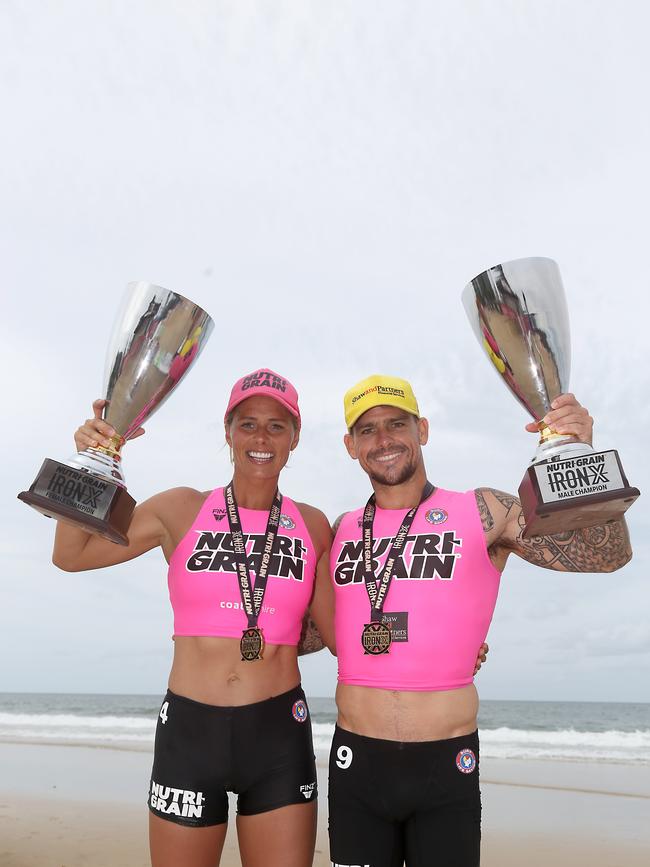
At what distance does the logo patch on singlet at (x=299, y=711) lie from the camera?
323 cm

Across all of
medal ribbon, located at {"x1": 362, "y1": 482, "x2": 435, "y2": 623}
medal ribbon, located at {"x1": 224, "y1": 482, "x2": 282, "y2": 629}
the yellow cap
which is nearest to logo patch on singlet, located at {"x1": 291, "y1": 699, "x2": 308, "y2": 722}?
medal ribbon, located at {"x1": 224, "y1": 482, "x2": 282, "y2": 629}

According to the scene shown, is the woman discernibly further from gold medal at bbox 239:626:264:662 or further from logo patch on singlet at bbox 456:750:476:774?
logo patch on singlet at bbox 456:750:476:774

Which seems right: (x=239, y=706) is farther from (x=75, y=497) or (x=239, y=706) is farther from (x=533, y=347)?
(x=533, y=347)

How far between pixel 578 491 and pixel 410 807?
1.47 meters

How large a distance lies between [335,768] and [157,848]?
822 millimetres

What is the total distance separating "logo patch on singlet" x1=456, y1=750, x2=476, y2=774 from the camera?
2904 mm

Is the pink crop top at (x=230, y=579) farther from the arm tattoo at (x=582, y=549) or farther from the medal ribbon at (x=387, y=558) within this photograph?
the arm tattoo at (x=582, y=549)

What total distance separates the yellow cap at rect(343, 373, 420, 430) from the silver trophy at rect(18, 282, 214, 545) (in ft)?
2.61

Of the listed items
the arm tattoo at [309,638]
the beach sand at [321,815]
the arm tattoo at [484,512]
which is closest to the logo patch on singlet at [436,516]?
the arm tattoo at [484,512]

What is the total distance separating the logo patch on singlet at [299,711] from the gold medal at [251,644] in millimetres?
304

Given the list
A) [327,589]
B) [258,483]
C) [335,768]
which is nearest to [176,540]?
[258,483]

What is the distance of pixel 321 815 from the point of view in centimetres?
792

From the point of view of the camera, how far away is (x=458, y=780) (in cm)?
289

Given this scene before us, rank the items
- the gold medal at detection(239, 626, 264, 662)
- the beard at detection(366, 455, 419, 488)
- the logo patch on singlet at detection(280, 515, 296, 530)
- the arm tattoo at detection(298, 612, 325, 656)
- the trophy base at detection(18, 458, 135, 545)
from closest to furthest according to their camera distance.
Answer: the trophy base at detection(18, 458, 135, 545), the gold medal at detection(239, 626, 264, 662), the beard at detection(366, 455, 419, 488), the logo patch on singlet at detection(280, 515, 296, 530), the arm tattoo at detection(298, 612, 325, 656)
